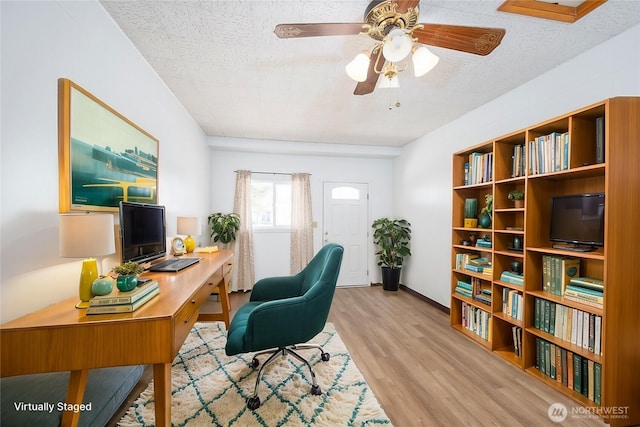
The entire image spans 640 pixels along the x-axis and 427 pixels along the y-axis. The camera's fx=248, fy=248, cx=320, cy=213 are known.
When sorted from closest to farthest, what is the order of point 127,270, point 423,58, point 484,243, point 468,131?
point 127,270
point 423,58
point 484,243
point 468,131

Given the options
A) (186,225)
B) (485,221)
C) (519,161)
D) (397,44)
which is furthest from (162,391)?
(519,161)

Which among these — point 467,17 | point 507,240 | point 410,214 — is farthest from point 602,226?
point 410,214

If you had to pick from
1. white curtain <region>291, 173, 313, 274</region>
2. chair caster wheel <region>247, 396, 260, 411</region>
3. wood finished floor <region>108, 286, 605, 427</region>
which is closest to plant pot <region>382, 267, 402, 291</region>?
wood finished floor <region>108, 286, 605, 427</region>

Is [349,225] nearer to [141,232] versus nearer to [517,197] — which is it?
[517,197]

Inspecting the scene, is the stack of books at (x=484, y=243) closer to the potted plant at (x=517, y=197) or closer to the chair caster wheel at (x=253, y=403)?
the potted plant at (x=517, y=197)

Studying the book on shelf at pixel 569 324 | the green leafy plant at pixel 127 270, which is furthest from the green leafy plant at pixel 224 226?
the book on shelf at pixel 569 324

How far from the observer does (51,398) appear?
1.09m

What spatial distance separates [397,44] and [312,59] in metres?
0.88

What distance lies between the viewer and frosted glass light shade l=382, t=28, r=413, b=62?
1301 mm

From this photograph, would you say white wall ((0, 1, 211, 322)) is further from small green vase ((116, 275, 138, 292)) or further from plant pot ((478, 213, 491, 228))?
plant pot ((478, 213, 491, 228))

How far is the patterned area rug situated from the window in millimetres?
2377

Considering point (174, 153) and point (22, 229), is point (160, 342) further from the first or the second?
point (174, 153)

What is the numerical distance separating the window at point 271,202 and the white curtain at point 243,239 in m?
0.15

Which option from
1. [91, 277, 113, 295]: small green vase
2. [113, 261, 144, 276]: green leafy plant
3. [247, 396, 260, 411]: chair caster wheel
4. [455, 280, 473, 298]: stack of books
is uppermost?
[113, 261, 144, 276]: green leafy plant
